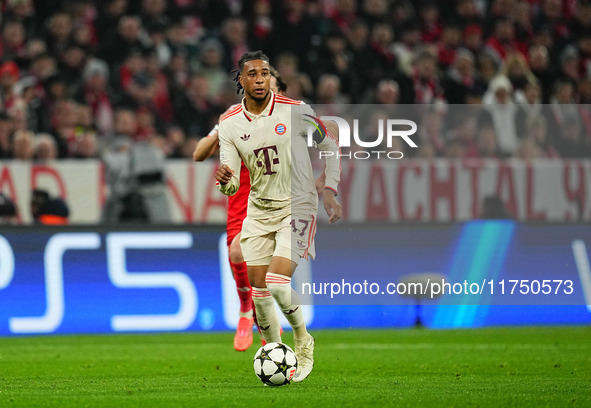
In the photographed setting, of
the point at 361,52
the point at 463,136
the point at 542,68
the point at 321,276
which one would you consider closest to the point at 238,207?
the point at 321,276

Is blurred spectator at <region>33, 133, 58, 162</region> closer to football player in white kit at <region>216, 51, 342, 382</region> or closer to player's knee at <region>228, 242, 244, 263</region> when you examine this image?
player's knee at <region>228, 242, 244, 263</region>

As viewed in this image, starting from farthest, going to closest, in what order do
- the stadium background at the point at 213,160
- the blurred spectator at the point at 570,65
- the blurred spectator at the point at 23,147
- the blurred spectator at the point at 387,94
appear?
the blurred spectator at the point at 570,65, the blurred spectator at the point at 387,94, the blurred spectator at the point at 23,147, the stadium background at the point at 213,160

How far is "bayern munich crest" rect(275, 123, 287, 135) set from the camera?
741cm

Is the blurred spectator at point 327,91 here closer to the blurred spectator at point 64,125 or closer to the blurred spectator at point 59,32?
the blurred spectator at point 64,125

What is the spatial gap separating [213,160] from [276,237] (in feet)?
19.8

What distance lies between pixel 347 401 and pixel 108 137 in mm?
7801

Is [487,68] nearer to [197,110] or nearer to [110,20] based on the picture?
[197,110]

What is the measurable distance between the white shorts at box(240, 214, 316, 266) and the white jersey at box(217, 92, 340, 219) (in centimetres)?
7

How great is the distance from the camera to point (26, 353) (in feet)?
32.5

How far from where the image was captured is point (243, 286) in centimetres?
949

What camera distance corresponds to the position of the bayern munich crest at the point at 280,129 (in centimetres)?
741

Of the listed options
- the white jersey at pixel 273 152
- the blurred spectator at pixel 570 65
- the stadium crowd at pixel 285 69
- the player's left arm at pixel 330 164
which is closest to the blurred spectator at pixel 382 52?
the stadium crowd at pixel 285 69

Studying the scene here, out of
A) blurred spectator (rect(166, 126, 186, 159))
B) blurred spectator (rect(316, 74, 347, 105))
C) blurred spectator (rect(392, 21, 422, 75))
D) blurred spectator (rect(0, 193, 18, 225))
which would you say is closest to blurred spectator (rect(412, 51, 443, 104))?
blurred spectator (rect(392, 21, 422, 75))

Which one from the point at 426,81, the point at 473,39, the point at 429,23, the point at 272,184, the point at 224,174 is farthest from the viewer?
the point at 429,23
